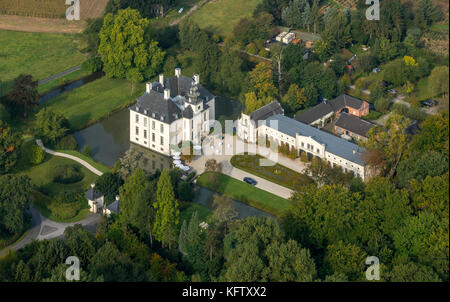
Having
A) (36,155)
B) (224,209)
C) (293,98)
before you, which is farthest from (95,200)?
(293,98)

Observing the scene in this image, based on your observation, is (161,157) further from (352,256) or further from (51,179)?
(352,256)

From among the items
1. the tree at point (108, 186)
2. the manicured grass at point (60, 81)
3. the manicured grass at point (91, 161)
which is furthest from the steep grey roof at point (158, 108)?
the manicured grass at point (60, 81)

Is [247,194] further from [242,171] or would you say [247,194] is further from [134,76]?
[134,76]

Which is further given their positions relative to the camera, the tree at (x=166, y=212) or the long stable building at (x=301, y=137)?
the long stable building at (x=301, y=137)

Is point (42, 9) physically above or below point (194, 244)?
above

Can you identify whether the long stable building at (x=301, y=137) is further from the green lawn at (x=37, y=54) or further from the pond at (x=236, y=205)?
the green lawn at (x=37, y=54)

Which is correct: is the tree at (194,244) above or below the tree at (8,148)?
below
